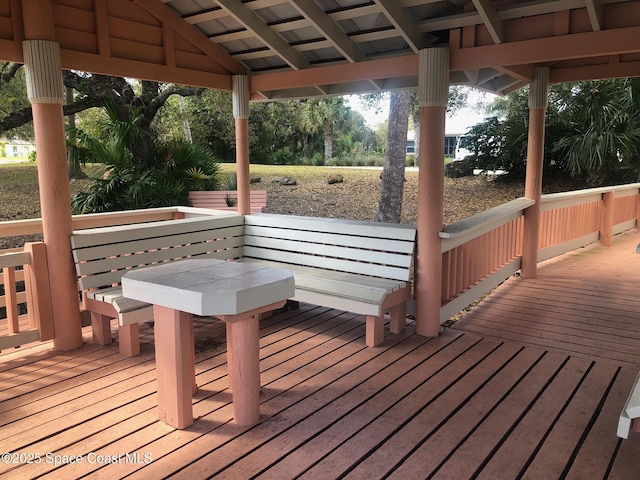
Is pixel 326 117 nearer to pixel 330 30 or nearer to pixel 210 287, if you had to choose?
pixel 330 30

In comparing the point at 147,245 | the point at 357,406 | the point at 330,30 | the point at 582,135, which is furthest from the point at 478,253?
the point at 582,135

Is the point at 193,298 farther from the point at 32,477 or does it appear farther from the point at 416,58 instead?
the point at 416,58

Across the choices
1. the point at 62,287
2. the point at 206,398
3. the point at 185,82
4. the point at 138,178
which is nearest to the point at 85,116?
the point at 138,178

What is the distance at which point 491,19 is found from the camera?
3.90m

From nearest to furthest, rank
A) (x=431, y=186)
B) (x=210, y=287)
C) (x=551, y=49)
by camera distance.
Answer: (x=210, y=287) → (x=551, y=49) → (x=431, y=186)

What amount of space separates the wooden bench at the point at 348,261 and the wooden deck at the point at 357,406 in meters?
0.35

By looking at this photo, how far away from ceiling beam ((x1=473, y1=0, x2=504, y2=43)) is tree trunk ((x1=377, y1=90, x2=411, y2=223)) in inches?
229

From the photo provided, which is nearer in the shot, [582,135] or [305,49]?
[305,49]

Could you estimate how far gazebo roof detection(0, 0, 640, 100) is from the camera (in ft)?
12.5

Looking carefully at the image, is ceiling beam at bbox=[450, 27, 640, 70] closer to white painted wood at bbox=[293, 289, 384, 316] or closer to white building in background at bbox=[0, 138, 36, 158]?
white painted wood at bbox=[293, 289, 384, 316]

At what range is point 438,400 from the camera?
3.35 meters

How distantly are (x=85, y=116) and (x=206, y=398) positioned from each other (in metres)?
15.6

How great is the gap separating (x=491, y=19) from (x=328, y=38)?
137cm

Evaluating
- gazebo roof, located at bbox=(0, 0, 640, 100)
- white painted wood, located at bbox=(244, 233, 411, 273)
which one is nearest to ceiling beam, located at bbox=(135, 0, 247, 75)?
gazebo roof, located at bbox=(0, 0, 640, 100)
